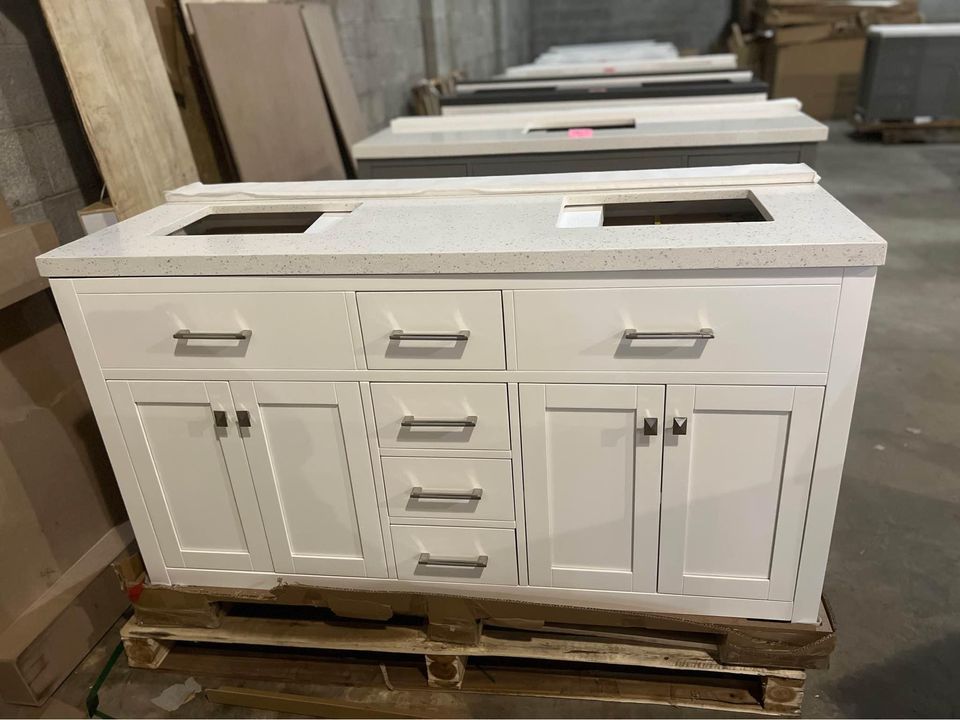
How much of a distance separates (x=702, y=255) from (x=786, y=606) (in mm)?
767

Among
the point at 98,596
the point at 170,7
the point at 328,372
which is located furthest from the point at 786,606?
the point at 170,7

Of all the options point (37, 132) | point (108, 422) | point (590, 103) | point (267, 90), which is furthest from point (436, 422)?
point (590, 103)

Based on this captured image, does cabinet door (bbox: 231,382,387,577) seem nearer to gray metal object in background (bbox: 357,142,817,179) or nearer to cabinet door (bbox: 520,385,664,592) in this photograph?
cabinet door (bbox: 520,385,664,592)

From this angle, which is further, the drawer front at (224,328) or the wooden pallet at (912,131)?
the wooden pallet at (912,131)

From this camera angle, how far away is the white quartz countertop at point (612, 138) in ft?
8.00

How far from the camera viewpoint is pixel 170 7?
91.4 inches

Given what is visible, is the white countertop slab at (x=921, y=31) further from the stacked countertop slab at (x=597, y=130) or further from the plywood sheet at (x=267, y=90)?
the plywood sheet at (x=267, y=90)

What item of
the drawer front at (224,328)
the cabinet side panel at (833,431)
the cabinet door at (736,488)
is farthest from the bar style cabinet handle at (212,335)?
the cabinet side panel at (833,431)

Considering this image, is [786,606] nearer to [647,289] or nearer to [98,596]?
[647,289]

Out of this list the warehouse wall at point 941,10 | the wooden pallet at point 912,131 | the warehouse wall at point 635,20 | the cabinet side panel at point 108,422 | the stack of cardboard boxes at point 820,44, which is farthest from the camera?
the warehouse wall at point 635,20

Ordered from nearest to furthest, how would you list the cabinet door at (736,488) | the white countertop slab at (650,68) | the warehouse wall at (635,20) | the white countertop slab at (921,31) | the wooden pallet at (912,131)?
the cabinet door at (736,488) → the white countertop slab at (650,68) → the white countertop slab at (921,31) → the wooden pallet at (912,131) → the warehouse wall at (635,20)

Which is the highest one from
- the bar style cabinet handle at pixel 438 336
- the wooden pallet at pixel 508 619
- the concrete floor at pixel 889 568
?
the bar style cabinet handle at pixel 438 336

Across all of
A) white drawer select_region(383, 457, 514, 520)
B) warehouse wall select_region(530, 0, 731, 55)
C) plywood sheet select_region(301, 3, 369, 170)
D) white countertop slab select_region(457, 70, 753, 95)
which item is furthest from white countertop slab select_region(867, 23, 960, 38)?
white drawer select_region(383, 457, 514, 520)

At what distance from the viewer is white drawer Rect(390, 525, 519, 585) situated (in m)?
1.51
